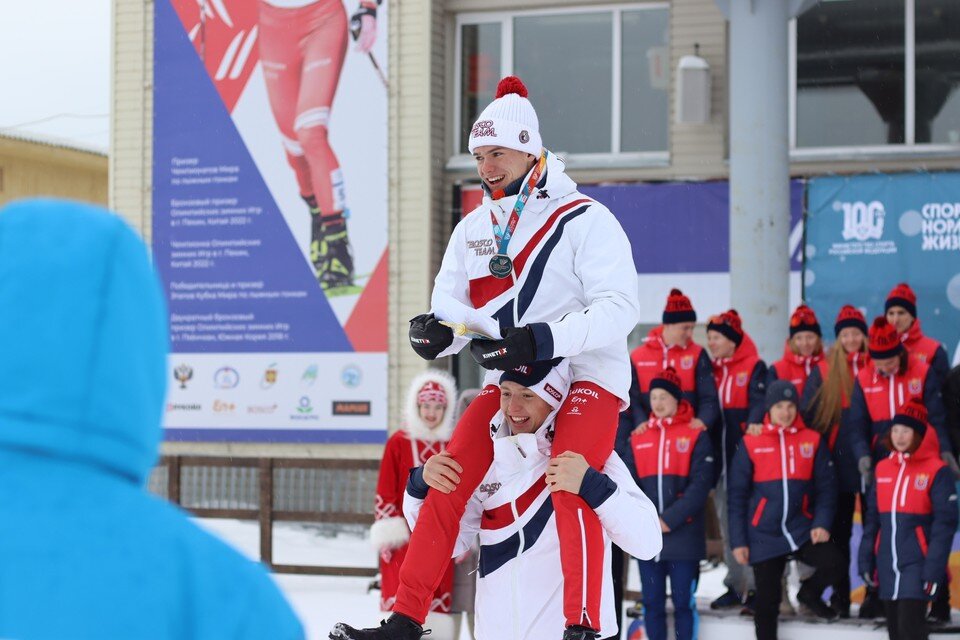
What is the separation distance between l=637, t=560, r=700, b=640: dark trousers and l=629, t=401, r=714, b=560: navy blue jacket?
0.24 feet

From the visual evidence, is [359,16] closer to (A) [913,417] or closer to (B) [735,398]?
(B) [735,398]

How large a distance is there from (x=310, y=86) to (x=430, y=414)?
7007 millimetres

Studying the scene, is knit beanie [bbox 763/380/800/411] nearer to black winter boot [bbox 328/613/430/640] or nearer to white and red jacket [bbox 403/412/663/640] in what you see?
white and red jacket [bbox 403/412/663/640]

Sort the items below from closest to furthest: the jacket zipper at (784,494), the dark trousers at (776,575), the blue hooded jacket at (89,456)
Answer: the blue hooded jacket at (89,456) < the dark trousers at (776,575) < the jacket zipper at (784,494)

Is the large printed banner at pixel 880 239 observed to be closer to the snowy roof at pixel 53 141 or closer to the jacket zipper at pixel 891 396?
the jacket zipper at pixel 891 396

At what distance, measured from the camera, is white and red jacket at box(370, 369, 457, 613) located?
806cm

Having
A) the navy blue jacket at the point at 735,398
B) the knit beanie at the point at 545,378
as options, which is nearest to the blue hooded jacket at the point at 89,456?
the knit beanie at the point at 545,378

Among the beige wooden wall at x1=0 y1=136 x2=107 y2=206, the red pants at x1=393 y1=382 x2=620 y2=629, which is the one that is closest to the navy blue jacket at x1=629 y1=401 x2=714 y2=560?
the red pants at x1=393 y1=382 x2=620 y2=629

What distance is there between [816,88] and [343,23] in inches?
193

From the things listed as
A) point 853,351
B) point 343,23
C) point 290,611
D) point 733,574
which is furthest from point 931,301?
point 290,611

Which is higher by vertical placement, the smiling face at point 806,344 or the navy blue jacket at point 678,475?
the smiling face at point 806,344

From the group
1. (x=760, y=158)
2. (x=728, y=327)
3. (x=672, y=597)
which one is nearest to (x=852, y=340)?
(x=728, y=327)

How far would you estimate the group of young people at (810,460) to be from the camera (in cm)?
808

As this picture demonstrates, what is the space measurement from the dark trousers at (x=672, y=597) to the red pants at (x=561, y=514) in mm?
4386
